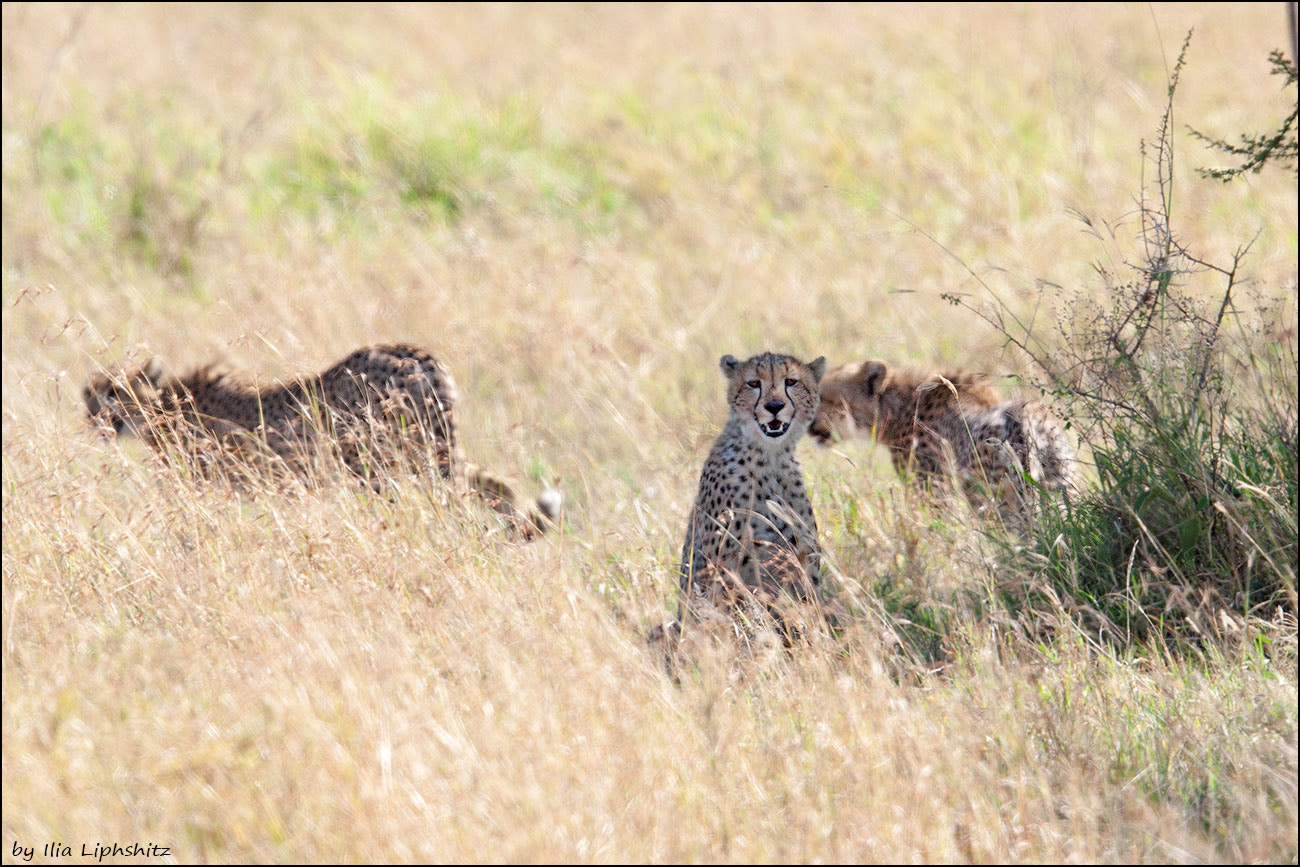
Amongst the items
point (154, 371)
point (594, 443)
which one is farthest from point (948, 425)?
point (154, 371)

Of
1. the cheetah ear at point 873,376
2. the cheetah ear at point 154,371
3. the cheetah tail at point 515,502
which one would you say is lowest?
the cheetah tail at point 515,502

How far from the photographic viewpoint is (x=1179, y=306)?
12.7 feet

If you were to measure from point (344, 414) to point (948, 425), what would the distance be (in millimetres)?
2289

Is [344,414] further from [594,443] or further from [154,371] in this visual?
[154,371]

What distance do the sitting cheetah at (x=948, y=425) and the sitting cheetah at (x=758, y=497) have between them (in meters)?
0.41

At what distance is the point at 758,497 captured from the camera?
4.42m

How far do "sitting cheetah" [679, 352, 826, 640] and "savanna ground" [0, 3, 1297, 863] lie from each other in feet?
0.69

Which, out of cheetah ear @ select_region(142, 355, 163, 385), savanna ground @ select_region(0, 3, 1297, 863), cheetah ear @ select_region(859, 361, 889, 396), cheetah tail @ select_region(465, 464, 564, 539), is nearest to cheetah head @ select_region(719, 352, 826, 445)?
savanna ground @ select_region(0, 3, 1297, 863)

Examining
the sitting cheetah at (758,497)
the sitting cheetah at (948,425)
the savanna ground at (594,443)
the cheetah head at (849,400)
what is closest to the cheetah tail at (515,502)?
the savanna ground at (594,443)

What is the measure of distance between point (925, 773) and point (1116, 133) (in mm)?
8686

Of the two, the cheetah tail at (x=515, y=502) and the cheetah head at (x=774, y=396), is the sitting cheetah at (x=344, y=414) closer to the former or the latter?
the cheetah tail at (x=515, y=502)

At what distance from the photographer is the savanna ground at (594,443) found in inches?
108

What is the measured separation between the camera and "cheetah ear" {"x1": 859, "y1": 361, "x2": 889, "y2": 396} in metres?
5.89

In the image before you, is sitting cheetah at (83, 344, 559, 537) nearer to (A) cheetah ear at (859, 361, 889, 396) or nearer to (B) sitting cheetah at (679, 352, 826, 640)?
(B) sitting cheetah at (679, 352, 826, 640)
